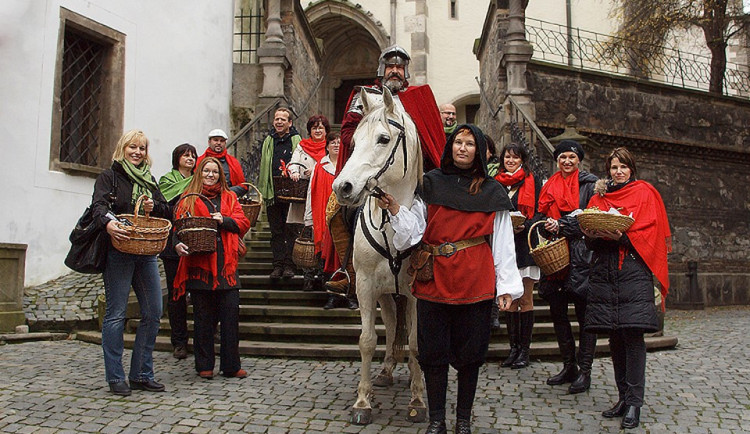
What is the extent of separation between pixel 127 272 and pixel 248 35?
35.0 feet

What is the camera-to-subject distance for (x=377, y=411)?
4.60m

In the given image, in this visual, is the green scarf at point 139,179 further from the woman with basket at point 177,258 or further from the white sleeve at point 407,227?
the white sleeve at point 407,227

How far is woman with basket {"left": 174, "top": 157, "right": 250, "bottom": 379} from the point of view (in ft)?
18.0

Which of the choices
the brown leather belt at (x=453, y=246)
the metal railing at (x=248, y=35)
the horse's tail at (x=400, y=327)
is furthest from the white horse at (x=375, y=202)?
the metal railing at (x=248, y=35)

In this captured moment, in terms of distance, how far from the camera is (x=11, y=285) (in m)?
7.53

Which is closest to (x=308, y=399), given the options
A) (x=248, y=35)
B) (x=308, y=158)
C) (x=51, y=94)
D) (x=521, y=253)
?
(x=521, y=253)

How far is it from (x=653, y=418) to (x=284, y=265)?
4.72 m

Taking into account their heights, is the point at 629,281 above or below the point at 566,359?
above

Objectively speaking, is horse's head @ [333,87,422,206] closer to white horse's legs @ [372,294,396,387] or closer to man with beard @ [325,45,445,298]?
man with beard @ [325,45,445,298]

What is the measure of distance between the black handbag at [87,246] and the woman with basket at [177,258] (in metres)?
1.30

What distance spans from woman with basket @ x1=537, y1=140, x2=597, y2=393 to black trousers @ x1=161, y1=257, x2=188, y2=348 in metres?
3.46

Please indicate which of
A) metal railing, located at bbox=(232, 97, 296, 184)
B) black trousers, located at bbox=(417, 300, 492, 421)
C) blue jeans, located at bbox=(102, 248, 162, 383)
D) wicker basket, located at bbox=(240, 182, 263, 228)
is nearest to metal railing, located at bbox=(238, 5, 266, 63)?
metal railing, located at bbox=(232, 97, 296, 184)

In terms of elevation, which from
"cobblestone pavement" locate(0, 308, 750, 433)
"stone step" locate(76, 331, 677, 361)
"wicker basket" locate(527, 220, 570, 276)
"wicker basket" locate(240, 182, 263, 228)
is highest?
"wicker basket" locate(240, 182, 263, 228)

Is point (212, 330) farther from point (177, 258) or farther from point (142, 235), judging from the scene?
point (142, 235)
